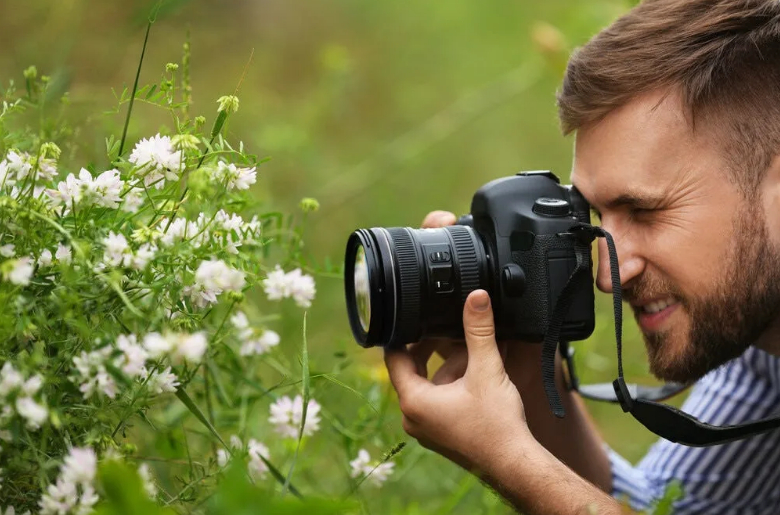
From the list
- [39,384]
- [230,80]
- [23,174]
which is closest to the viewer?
[39,384]

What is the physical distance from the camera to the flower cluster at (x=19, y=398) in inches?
27.3

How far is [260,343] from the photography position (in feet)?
3.51

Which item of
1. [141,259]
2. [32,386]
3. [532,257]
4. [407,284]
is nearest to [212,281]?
[141,259]

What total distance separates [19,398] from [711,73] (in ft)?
3.10

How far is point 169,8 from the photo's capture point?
925 mm

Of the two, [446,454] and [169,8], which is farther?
[446,454]

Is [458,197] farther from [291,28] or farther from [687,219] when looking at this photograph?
[687,219]

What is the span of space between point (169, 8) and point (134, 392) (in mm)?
401

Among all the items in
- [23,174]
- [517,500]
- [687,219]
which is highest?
[23,174]

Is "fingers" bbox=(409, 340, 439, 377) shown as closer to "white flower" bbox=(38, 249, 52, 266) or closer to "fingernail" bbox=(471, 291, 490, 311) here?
"fingernail" bbox=(471, 291, 490, 311)

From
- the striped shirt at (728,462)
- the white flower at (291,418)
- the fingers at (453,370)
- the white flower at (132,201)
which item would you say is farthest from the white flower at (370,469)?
the striped shirt at (728,462)

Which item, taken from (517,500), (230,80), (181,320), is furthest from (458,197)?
(181,320)

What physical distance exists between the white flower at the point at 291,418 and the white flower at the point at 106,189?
1.08ft

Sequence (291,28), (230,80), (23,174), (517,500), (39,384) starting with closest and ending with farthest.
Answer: (39,384)
(23,174)
(517,500)
(230,80)
(291,28)
